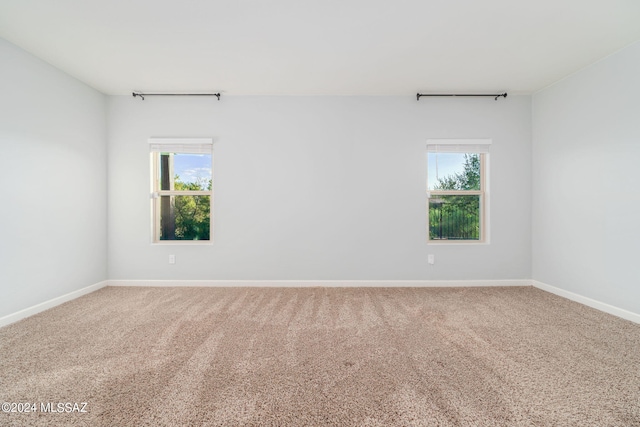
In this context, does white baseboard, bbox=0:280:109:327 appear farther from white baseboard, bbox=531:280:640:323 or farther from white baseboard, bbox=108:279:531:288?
white baseboard, bbox=531:280:640:323

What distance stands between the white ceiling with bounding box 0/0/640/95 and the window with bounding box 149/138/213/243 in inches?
39.4

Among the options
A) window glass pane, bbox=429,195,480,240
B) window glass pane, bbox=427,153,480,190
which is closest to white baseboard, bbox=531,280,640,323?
window glass pane, bbox=429,195,480,240

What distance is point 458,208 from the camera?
3.64 m

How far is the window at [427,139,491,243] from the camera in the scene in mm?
3602

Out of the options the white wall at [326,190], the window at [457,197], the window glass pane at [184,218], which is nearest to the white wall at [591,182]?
the white wall at [326,190]

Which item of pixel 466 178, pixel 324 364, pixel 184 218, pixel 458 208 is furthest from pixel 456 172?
pixel 184 218

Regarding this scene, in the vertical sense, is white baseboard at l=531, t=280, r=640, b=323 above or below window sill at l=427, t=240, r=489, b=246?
below

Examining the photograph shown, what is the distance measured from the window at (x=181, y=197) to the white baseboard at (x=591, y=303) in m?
4.69

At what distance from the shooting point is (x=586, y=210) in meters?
2.86

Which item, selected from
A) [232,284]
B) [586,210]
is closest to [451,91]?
[586,210]

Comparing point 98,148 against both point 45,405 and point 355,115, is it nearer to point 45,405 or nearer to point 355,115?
point 45,405

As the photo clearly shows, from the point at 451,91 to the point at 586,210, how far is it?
214 centimetres

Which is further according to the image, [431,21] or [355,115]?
[355,115]

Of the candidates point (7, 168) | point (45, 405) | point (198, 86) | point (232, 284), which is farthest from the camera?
point (232, 284)
